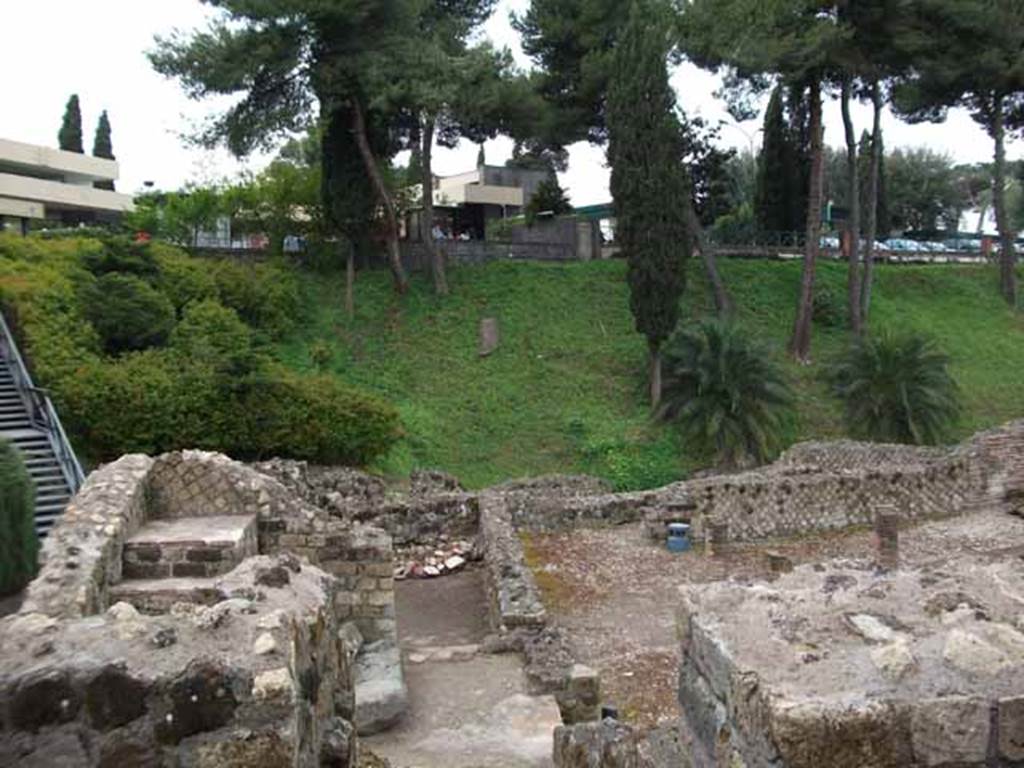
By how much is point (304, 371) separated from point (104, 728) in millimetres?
21461

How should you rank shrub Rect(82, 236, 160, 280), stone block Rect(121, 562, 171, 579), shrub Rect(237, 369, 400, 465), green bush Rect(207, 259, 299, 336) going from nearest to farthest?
stone block Rect(121, 562, 171, 579)
shrub Rect(237, 369, 400, 465)
shrub Rect(82, 236, 160, 280)
green bush Rect(207, 259, 299, 336)

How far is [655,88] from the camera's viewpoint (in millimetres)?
24328

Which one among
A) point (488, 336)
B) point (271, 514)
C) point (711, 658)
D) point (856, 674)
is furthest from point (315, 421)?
point (856, 674)

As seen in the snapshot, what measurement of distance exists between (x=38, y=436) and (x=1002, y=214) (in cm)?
3028

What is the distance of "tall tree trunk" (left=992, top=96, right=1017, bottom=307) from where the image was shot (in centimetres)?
3234

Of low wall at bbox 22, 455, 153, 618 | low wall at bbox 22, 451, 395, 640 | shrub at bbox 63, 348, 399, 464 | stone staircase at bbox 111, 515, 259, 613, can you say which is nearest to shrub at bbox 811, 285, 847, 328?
shrub at bbox 63, 348, 399, 464

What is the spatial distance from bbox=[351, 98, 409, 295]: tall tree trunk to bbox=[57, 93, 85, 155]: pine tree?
28.5 meters

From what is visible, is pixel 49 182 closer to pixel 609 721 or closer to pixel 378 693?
pixel 378 693

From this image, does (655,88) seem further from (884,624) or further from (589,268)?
(884,624)

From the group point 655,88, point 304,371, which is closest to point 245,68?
point 304,371

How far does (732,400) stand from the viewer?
22.4 m

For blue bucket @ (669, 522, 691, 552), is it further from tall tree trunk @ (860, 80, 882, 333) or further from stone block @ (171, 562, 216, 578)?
tall tree trunk @ (860, 80, 882, 333)

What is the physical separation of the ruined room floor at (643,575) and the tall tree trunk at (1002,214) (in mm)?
18330

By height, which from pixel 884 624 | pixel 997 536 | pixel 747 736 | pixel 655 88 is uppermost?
pixel 655 88
